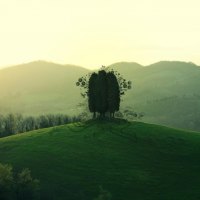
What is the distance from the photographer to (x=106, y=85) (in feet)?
486

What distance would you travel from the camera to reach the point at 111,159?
118 metres

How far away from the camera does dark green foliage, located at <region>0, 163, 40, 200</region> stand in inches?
3455

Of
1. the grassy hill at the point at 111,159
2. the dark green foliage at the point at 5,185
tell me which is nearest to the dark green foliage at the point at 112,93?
the grassy hill at the point at 111,159

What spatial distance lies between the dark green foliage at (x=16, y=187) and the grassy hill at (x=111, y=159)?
13.2 feet

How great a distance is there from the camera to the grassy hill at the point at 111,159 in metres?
99.8

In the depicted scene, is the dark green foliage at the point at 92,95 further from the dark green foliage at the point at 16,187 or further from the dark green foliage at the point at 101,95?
the dark green foliage at the point at 16,187

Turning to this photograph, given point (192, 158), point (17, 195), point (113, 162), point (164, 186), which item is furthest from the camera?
point (192, 158)

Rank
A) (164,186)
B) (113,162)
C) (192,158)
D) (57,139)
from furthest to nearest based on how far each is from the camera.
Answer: (57,139) → (192,158) → (113,162) → (164,186)

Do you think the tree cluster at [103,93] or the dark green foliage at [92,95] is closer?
the tree cluster at [103,93]

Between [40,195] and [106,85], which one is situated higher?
[106,85]

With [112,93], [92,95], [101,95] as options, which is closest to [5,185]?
[101,95]

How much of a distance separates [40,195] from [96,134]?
4288 centimetres

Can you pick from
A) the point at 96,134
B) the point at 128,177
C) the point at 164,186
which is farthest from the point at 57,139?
the point at 164,186

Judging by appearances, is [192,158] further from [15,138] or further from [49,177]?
[15,138]
